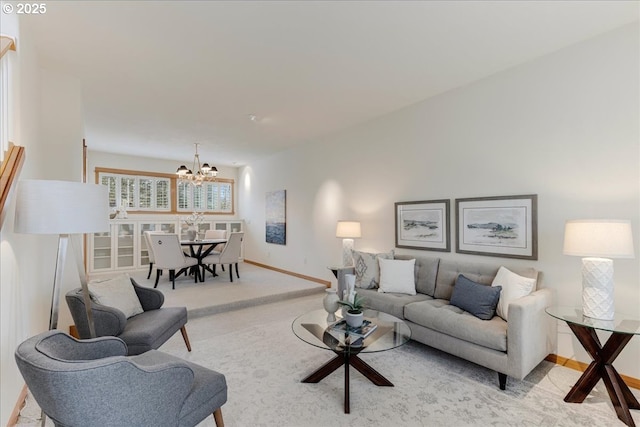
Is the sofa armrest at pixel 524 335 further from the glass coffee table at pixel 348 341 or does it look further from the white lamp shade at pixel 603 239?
the glass coffee table at pixel 348 341

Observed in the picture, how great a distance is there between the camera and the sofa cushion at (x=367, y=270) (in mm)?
3645

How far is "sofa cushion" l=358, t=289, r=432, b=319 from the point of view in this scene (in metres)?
3.08

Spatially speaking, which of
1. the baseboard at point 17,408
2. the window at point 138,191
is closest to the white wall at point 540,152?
the baseboard at point 17,408

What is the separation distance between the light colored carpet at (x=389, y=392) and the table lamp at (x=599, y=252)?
70 centimetres

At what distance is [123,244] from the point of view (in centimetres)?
664

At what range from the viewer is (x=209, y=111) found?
13.6 ft

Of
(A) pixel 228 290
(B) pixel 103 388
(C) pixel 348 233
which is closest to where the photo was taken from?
(B) pixel 103 388

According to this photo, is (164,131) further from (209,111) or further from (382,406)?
(382,406)

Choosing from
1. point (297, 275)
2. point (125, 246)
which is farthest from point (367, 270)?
point (125, 246)

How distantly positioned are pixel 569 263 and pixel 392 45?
2.47 metres

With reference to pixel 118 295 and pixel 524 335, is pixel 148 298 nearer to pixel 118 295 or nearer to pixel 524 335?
pixel 118 295

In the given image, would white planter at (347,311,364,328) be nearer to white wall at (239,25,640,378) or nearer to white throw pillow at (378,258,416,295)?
white throw pillow at (378,258,416,295)

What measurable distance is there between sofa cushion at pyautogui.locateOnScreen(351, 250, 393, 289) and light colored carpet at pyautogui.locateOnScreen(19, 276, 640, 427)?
807 millimetres

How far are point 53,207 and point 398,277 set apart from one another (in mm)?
3057
